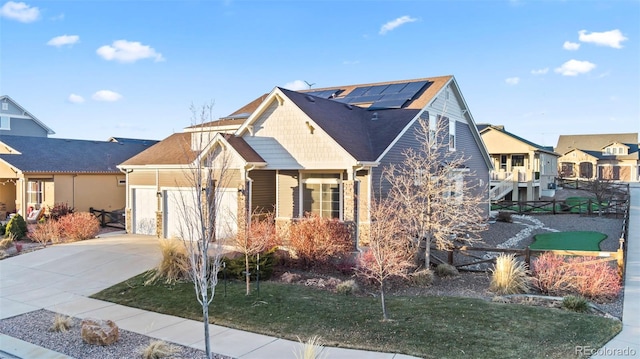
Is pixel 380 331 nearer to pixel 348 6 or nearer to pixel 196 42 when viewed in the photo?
pixel 348 6

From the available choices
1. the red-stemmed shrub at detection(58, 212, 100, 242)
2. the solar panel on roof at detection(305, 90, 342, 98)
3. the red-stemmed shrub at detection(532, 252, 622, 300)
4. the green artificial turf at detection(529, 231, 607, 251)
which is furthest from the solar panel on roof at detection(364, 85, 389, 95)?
the red-stemmed shrub at detection(58, 212, 100, 242)

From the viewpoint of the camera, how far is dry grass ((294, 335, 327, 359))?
6710 mm

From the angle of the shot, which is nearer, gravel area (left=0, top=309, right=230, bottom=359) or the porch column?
gravel area (left=0, top=309, right=230, bottom=359)

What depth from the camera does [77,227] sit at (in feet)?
64.7

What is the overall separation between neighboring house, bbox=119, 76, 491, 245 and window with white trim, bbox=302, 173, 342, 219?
0.04 m

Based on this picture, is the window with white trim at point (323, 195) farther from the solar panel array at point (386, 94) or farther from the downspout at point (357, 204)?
the solar panel array at point (386, 94)

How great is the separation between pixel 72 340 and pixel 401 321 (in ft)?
21.5

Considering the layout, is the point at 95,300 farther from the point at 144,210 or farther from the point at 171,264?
the point at 144,210

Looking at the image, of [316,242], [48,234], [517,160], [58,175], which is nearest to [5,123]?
[58,175]

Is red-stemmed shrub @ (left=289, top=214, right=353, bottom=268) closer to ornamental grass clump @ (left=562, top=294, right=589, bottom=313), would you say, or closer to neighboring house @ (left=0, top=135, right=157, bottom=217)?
ornamental grass clump @ (left=562, top=294, right=589, bottom=313)

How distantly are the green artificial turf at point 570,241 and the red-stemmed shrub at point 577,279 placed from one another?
299 inches

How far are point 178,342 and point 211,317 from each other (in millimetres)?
1420

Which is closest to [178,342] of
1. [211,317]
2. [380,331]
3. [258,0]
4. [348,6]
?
[211,317]

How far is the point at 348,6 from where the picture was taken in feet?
64.5
